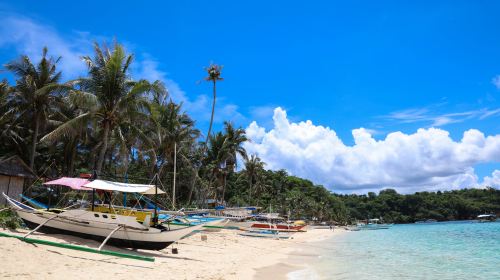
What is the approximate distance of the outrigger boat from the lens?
1323cm

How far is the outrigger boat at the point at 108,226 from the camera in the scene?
13.2 meters

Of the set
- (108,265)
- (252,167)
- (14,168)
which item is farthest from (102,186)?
(252,167)

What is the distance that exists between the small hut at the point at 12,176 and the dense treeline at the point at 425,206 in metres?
110

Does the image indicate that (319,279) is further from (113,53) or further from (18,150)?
(18,150)

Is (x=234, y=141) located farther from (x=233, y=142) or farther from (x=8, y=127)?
(x=8, y=127)

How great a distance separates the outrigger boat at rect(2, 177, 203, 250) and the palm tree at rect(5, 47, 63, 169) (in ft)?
37.8

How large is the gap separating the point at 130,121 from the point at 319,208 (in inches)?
2733

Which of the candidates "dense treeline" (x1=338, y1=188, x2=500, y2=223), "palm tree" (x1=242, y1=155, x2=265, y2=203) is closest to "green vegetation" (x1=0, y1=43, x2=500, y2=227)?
"palm tree" (x1=242, y1=155, x2=265, y2=203)

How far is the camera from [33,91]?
77.7 feet

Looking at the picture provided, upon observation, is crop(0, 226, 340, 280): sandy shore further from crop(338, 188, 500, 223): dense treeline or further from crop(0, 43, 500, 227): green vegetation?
crop(338, 188, 500, 223): dense treeline

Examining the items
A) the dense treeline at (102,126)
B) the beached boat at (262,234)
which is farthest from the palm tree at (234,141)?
the beached boat at (262,234)

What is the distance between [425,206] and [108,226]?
424 feet

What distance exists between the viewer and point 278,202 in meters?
71.9

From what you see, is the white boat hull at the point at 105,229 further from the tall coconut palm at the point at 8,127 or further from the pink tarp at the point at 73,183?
the tall coconut palm at the point at 8,127
